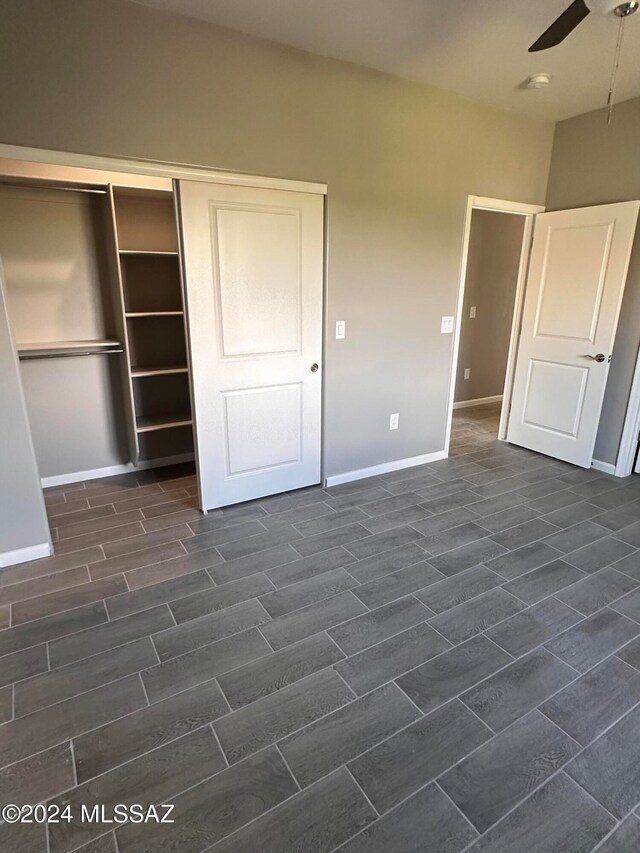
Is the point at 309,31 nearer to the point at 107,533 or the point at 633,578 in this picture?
the point at 107,533

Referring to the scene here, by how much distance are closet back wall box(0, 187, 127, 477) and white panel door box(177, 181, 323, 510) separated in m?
1.10

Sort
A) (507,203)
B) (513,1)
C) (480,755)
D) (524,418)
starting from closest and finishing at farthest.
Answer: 1. (480,755)
2. (513,1)
3. (507,203)
4. (524,418)

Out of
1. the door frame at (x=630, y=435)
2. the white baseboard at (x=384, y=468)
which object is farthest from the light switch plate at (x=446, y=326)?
the door frame at (x=630, y=435)

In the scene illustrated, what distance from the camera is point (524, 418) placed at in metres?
4.27

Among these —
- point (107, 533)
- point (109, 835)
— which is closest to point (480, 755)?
point (109, 835)

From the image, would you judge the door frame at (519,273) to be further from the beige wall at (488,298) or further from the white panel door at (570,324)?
the beige wall at (488,298)

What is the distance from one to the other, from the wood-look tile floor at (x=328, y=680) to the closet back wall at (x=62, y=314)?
619 mm

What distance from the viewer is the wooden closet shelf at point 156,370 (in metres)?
3.39

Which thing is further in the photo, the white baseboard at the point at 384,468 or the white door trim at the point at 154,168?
the white baseboard at the point at 384,468

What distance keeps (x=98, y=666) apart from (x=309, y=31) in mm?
3276

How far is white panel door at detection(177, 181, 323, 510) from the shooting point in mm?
2676

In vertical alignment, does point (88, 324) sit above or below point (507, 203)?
below

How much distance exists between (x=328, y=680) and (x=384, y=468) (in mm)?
2148

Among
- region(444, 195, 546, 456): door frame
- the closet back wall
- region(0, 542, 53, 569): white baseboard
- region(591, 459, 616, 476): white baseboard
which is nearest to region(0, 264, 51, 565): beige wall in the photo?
region(0, 542, 53, 569): white baseboard
